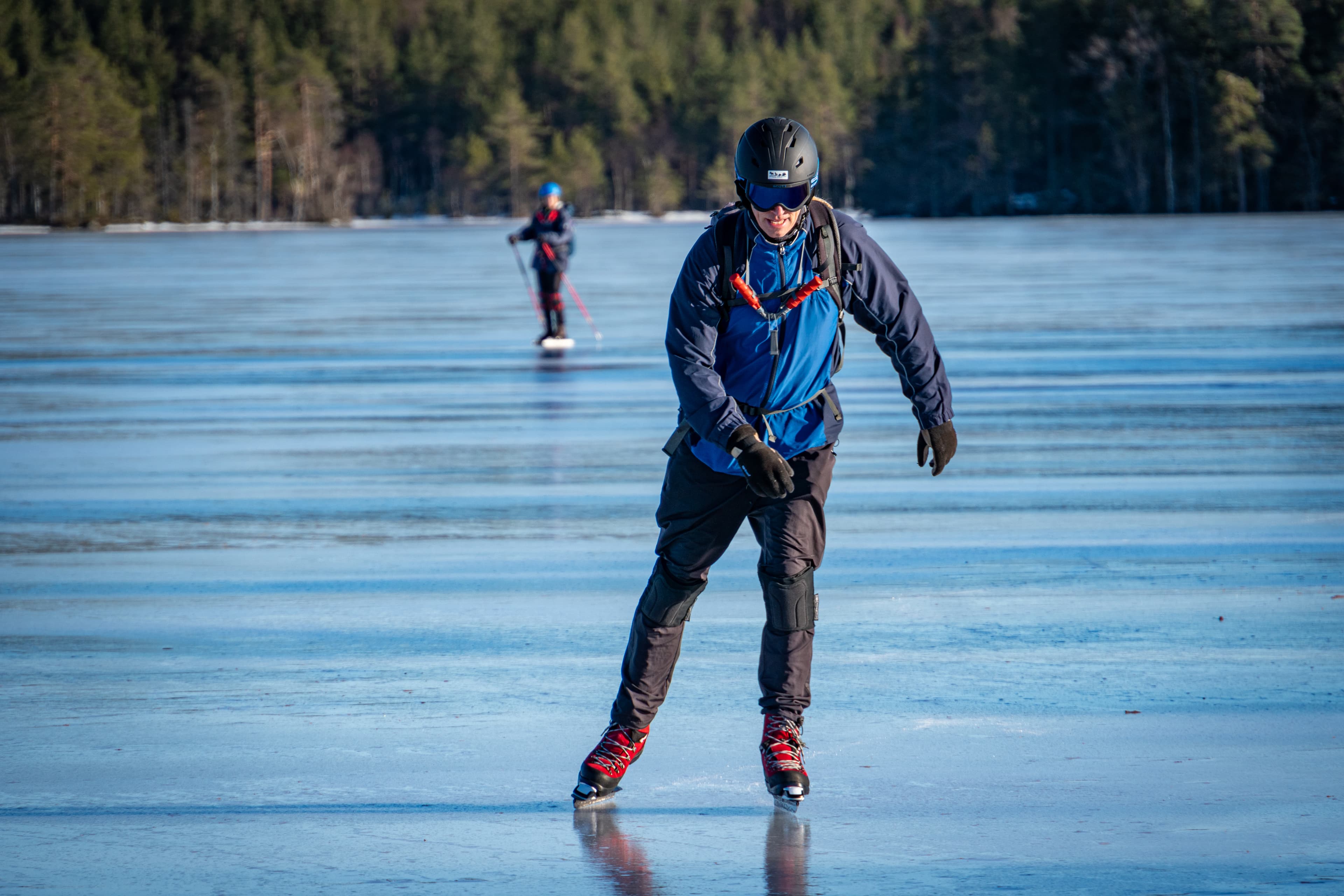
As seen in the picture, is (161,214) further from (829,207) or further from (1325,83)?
(829,207)

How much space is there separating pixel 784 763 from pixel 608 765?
47 cm

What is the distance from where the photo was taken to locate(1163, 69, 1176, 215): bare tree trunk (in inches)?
4279

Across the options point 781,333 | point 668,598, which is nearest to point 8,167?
point 668,598

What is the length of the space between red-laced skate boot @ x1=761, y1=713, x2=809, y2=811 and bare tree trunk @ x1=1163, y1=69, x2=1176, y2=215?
352 feet

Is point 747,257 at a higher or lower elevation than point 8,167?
lower

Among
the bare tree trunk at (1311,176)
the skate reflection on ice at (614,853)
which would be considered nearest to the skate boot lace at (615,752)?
the skate reflection on ice at (614,853)

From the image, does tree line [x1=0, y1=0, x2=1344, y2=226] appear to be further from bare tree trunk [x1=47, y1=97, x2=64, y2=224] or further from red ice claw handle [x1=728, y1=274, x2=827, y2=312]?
red ice claw handle [x1=728, y1=274, x2=827, y2=312]

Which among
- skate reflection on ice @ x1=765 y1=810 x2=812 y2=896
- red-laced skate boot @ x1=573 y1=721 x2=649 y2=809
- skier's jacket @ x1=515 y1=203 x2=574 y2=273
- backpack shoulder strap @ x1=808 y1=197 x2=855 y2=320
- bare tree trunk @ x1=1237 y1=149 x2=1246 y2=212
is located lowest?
skate reflection on ice @ x1=765 y1=810 x2=812 y2=896

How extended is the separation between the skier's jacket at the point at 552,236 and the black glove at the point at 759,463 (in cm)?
1683

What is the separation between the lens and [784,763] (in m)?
4.99

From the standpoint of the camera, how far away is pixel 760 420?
16.5ft

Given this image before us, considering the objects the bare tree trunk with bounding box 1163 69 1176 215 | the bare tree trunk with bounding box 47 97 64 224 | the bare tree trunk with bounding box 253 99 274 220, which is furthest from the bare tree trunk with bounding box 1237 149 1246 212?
the bare tree trunk with bounding box 253 99 274 220

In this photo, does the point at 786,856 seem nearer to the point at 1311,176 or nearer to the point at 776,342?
the point at 776,342

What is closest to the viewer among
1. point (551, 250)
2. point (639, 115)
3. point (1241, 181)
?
point (551, 250)
